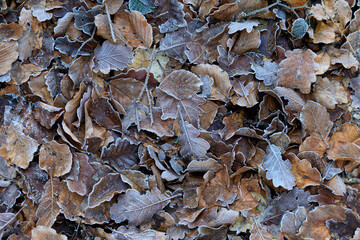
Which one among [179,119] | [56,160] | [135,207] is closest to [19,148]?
[56,160]

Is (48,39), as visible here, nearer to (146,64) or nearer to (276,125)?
(146,64)

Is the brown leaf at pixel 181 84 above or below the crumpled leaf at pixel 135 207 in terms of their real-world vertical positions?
above

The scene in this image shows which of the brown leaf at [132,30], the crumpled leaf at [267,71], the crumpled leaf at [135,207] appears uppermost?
the brown leaf at [132,30]

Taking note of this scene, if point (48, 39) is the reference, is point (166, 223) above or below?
below

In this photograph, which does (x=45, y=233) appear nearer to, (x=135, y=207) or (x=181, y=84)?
(x=135, y=207)

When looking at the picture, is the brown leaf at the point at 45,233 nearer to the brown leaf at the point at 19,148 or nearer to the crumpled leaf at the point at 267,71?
the brown leaf at the point at 19,148

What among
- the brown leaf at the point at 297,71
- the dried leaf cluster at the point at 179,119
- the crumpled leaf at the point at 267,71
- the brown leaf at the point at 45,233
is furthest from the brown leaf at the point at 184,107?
the brown leaf at the point at 45,233

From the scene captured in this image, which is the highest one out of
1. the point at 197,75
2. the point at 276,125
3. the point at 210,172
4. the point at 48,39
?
the point at 48,39

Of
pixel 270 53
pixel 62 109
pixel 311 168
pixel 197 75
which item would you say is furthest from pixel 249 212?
pixel 62 109
